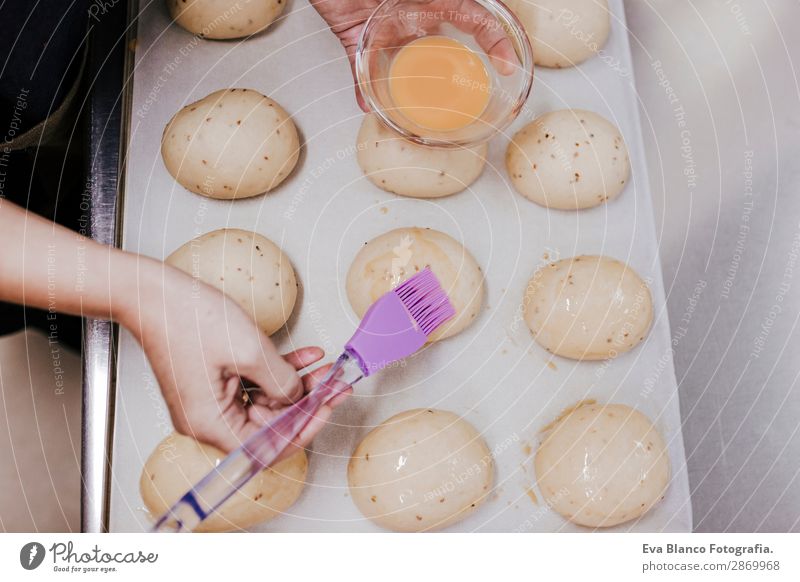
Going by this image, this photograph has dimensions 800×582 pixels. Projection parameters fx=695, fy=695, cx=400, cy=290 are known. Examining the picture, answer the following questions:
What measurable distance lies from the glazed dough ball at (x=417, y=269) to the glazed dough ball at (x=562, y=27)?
0.25m

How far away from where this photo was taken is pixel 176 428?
2.12 feet

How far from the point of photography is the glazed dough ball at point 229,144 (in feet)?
2.23

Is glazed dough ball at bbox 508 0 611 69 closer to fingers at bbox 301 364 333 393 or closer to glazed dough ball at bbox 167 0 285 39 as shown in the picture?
glazed dough ball at bbox 167 0 285 39

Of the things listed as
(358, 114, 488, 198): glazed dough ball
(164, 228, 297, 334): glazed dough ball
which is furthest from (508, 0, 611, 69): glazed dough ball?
(164, 228, 297, 334): glazed dough ball

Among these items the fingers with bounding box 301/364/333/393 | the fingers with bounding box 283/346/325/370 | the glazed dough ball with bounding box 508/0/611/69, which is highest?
the glazed dough ball with bounding box 508/0/611/69

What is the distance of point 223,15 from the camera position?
0.73 m

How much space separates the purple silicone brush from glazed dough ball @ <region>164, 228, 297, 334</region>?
8 centimetres

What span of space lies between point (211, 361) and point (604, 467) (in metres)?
0.38

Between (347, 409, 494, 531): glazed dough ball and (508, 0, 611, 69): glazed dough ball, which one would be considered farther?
(508, 0, 611, 69): glazed dough ball

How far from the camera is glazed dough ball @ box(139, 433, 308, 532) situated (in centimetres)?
62

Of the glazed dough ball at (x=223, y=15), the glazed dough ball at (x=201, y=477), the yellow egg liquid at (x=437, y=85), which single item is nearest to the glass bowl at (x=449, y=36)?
the yellow egg liquid at (x=437, y=85)
